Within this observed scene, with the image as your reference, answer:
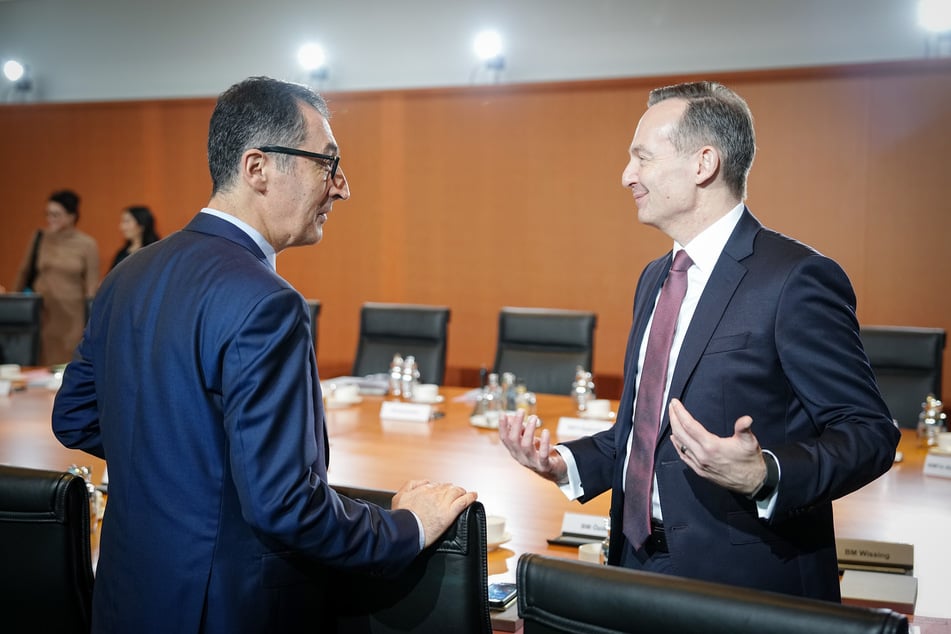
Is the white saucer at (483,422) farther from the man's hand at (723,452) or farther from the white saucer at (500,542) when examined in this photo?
the man's hand at (723,452)

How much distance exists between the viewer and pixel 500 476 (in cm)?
303

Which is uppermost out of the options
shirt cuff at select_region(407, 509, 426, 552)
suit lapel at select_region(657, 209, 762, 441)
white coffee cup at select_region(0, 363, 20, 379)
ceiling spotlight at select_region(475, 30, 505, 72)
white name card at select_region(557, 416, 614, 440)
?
ceiling spotlight at select_region(475, 30, 505, 72)

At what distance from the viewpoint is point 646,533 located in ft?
5.95

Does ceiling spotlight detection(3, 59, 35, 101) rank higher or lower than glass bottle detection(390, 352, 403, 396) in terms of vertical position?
higher

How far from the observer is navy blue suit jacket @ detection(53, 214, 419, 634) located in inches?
57.9

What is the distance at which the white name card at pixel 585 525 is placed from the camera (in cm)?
239

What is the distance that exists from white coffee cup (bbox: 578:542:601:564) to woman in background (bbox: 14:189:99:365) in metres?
5.90

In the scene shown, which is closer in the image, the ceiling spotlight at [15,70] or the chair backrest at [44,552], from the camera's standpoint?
the chair backrest at [44,552]

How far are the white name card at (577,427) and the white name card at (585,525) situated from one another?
45.2 inches

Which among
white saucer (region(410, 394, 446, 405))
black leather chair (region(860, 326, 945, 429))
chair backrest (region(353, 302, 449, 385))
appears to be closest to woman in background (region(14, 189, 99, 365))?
chair backrest (region(353, 302, 449, 385))

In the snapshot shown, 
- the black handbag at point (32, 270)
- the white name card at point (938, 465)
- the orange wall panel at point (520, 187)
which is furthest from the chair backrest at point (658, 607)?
the black handbag at point (32, 270)

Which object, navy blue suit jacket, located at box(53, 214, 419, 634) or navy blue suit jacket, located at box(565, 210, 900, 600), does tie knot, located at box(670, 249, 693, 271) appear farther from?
navy blue suit jacket, located at box(53, 214, 419, 634)

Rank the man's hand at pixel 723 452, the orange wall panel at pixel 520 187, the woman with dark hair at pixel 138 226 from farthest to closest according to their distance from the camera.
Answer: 1. the woman with dark hair at pixel 138 226
2. the orange wall panel at pixel 520 187
3. the man's hand at pixel 723 452

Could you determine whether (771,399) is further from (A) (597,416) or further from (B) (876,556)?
(A) (597,416)
